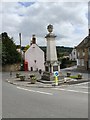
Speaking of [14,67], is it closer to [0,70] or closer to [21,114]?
[0,70]

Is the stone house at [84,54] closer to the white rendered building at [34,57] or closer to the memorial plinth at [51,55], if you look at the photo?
the white rendered building at [34,57]

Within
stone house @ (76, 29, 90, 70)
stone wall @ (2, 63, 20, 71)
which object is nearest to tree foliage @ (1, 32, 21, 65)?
stone wall @ (2, 63, 20, 71)

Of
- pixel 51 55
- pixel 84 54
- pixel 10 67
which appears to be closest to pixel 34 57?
pixel 10 67

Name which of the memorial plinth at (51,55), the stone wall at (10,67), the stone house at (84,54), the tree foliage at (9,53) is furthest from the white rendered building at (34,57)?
the memorial plinth at (51,55)

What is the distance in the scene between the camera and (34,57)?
225 feet

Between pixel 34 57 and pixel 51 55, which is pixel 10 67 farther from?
pixel 51 55

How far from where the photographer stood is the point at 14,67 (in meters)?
67.8

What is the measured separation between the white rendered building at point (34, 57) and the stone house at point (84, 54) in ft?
32.4

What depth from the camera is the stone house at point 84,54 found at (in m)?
64.1

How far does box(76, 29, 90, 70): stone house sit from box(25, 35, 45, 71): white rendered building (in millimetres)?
9884

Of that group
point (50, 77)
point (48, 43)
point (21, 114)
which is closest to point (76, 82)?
point (50, 77)

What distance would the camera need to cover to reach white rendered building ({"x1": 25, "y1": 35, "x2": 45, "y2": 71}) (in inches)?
2692

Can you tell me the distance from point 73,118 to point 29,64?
5920 centimetres

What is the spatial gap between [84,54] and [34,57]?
12.8 meters
